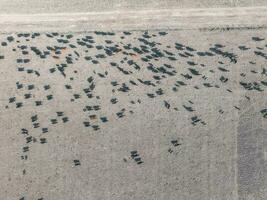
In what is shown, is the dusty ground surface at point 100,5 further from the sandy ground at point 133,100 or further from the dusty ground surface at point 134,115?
the dusty ground surface at point 134,115

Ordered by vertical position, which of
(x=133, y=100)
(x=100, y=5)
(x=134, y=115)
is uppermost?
(x=100, y=5)

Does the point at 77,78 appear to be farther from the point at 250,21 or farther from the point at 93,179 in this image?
the point at 250,21

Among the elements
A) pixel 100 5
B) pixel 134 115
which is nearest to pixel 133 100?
pixel 134 115

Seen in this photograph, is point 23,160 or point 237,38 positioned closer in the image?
point 23,160

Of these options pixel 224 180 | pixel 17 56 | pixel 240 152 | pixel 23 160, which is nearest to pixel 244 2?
pixel 240 152

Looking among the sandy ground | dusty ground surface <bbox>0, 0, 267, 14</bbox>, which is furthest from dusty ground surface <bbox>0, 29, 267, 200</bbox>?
dusty ground surface <bbox>0, 0, 267, 14</bbox>

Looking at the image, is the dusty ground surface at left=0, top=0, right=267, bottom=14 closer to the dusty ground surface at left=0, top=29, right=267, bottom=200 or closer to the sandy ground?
the sandy ground

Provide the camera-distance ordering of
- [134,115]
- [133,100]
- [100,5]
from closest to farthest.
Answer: [134,115]
[133,100]
[100,5]

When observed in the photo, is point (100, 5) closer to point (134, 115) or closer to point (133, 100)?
point (133, 100)
